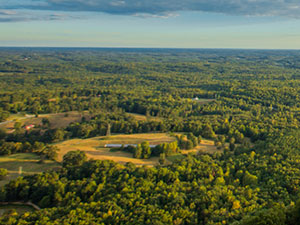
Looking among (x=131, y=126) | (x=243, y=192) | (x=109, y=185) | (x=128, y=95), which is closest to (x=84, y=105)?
(x=128, y=95)

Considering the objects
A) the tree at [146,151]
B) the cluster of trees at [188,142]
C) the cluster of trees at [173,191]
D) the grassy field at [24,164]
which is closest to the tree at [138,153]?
the tree at [146,151]

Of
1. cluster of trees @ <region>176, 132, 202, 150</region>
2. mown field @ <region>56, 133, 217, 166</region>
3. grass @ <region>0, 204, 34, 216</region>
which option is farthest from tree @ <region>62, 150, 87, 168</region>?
cluster of trees @ <region>176, 132, 202, 150</region>

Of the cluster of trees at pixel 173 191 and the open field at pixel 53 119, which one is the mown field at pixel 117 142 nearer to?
the cluster of trees at pixel 173 191

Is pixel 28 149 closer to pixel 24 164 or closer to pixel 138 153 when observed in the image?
pixel 24 164

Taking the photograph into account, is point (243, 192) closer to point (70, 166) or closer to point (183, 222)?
point (183, 222)

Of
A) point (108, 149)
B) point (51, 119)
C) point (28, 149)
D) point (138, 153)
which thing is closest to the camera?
point (138, 153)

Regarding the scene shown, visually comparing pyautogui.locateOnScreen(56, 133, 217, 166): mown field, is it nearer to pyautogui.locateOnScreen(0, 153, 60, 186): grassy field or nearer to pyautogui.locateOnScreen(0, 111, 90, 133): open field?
pyautogui.locateOnScreen(0, 153, 60, 186): grassy field

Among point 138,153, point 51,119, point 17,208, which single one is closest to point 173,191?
point 138,153

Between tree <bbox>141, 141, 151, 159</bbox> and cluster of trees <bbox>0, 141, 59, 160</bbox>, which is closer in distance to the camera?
cluster of trees <bbox>0, 141, 59, 160</bbox>
